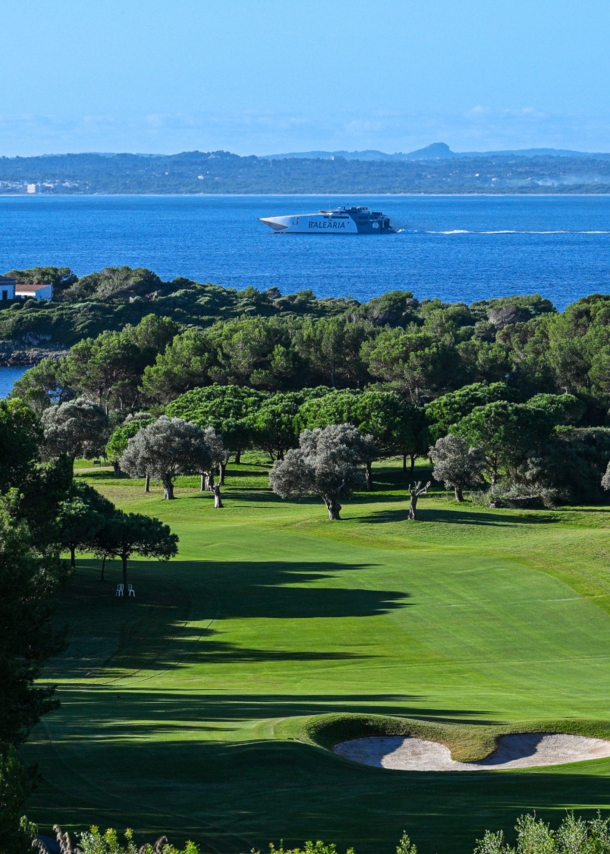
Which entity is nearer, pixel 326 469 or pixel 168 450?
pixel 326 469

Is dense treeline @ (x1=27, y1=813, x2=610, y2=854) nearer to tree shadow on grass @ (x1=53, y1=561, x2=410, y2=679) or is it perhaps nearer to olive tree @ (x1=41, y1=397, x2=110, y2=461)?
tree shadow on grass @ (x1=53, y1=561, x2=410, y2=679)

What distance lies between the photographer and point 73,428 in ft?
248

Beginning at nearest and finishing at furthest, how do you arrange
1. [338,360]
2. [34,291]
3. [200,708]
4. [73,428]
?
[200,708] → [73,428] → [338,360] → [34,291]

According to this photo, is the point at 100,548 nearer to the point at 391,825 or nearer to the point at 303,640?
the point at 303,640

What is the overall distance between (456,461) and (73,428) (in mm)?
24256

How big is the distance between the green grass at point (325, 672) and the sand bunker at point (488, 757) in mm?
340

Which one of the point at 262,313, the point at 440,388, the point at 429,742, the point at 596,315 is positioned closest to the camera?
the point at 429,742

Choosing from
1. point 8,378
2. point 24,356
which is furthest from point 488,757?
point 24,356

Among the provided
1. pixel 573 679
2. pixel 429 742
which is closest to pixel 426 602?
pixel 573 679

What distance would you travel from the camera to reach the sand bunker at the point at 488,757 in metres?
23.2

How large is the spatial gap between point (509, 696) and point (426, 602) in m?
12.7

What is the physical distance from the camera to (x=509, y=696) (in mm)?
30078

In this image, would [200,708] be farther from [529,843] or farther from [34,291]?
[34,291]

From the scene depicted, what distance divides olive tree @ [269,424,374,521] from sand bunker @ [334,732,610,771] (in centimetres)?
3783
